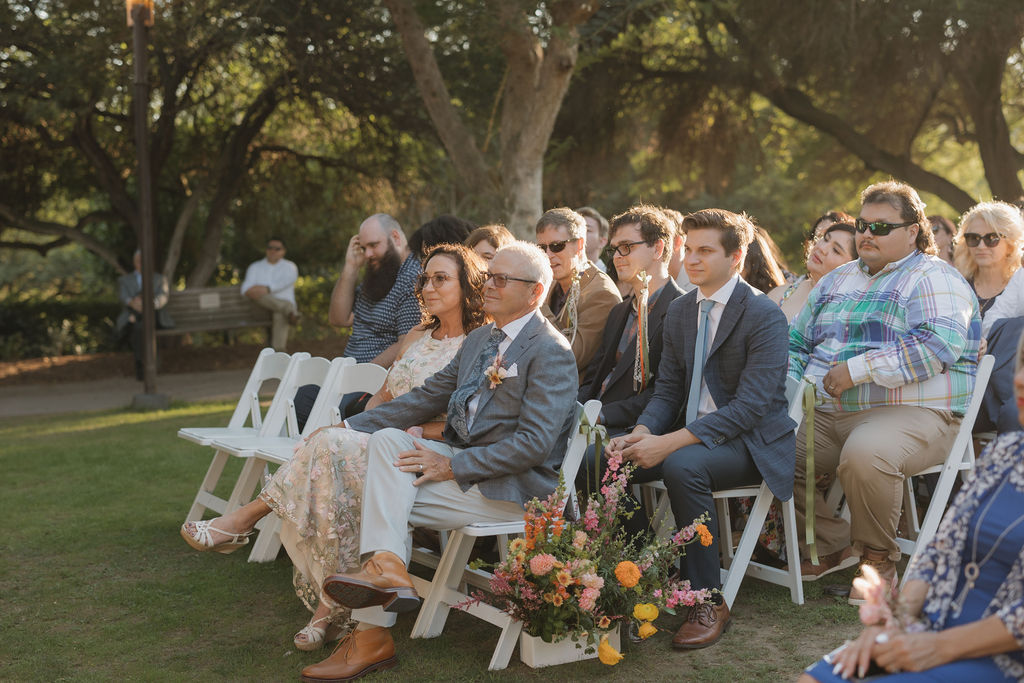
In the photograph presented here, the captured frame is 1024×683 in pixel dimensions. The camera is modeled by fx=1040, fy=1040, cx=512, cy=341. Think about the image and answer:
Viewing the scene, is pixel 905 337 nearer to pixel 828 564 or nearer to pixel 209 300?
pixel 828 564

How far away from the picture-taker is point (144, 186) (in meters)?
10.7

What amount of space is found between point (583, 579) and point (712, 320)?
142cm

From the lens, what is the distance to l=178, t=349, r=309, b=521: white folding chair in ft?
19.0

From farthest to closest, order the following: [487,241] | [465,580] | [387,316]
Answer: [387,316], [487,241], [465,580]

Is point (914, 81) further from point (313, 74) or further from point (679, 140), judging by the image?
point (313, 74)

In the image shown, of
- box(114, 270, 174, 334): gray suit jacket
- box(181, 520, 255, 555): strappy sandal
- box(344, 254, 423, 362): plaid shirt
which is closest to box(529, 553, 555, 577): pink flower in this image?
box(181, 520, 255, 555): strappy sandal

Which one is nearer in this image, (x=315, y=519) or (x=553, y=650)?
(x=553, y=650)

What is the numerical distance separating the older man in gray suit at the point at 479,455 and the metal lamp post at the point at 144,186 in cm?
731

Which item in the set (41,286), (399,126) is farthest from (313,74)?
(41,286)

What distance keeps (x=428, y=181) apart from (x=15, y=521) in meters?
9.21

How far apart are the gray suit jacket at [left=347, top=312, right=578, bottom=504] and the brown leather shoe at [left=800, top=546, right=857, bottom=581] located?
1.53 m

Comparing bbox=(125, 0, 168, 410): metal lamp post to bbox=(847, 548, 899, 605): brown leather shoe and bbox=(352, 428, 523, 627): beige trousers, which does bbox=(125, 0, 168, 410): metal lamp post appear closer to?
bbox=(352, 428, 523, 627): beige trousers

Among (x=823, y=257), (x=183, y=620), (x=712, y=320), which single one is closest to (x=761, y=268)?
(x=823, y=257)

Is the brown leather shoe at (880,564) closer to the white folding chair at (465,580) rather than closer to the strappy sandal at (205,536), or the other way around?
the white folding chair at (465,580)
